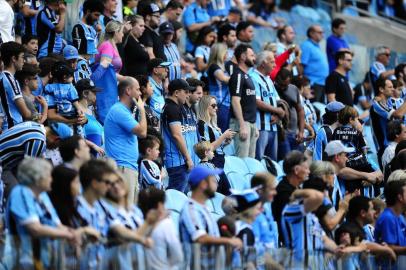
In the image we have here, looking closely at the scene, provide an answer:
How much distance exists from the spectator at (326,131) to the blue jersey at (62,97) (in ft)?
9.70

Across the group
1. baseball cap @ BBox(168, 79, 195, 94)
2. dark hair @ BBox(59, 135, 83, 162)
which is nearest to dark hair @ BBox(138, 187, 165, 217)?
dark hair @ BBox(59, 135, 83, 162)

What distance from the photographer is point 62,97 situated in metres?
14.3

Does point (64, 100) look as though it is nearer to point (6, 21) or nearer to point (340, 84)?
point (6, 21)

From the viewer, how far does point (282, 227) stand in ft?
40.7

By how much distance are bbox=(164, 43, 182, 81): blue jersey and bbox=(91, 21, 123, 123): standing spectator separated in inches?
56.7

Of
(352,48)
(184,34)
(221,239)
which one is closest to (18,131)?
(221,239)

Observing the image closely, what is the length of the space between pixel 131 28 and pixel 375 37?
10.5m

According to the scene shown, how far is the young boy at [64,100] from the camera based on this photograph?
14133mm

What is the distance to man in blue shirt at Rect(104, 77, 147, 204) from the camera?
45.2ft

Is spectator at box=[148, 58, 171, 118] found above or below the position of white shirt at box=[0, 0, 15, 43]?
below

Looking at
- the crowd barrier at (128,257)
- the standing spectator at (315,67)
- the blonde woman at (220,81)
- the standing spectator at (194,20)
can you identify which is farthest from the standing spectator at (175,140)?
the standing spectator at (315,67)

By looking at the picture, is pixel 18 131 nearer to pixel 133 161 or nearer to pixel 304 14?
pixel 133 161

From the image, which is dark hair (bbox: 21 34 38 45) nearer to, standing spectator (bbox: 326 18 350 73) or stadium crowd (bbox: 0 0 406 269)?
stadium crowd (bbox: 0 0 406 269)

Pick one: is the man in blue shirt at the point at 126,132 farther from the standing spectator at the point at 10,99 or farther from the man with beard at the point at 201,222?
the man with beard at the point at 201,222
